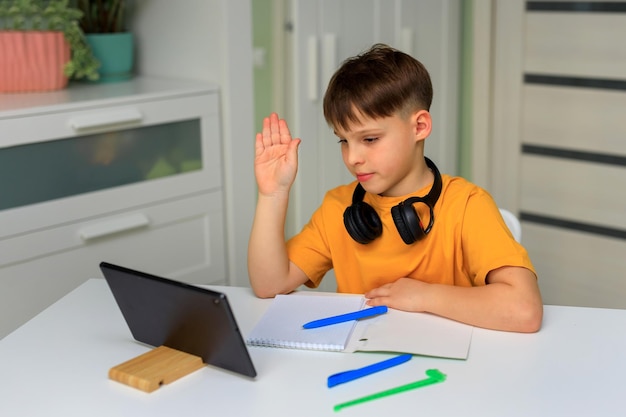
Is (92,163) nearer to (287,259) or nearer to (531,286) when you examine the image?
(287,259)

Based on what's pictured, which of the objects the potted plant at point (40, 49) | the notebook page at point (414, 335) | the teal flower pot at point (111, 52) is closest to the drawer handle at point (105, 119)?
the potted plant at point (40, 49)

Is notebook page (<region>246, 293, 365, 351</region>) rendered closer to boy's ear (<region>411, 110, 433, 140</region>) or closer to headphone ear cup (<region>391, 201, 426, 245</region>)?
headphone ear cup (<region>391, 201, 426, 245</region>)

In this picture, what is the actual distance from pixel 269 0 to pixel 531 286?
5.22 feet

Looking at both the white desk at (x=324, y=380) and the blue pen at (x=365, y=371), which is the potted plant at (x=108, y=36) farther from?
the blue pen at (x=365, y=371)

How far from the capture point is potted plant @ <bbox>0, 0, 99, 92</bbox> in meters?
2.60

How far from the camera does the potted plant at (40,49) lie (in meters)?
2.60

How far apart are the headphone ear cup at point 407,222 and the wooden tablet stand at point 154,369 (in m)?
0.44

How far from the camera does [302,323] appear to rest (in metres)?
1.48

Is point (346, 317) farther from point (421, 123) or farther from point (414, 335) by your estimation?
point (421, 123)

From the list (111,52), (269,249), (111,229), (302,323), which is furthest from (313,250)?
(111,52)

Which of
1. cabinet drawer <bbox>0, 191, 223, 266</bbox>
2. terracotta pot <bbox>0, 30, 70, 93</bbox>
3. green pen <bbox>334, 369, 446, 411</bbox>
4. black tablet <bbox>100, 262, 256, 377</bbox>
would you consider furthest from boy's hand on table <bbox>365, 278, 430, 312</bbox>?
terracotta pot <bbox>0, 30, 70, 93</bbox>

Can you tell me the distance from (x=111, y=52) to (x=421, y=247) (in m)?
1.58

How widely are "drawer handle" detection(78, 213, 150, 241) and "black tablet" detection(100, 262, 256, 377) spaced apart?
3.72 feet

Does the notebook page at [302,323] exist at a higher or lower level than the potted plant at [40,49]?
lower
